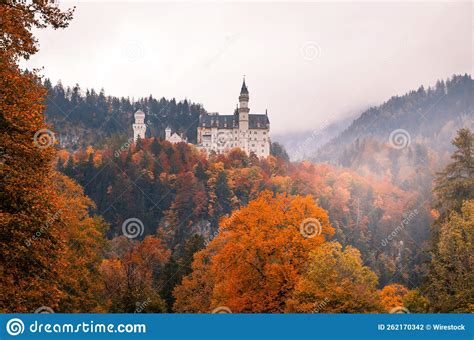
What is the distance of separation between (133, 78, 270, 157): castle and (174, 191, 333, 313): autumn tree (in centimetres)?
14903

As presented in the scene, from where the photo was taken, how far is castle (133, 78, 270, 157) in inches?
7259

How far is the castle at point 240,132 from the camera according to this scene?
184 metres

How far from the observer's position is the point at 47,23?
18859mm

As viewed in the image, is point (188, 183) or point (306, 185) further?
point (188, 183)

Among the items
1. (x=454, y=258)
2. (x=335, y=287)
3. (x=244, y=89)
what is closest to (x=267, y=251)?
(x=335, y=287)

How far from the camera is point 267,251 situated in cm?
3120

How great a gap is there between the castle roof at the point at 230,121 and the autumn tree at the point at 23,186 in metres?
168

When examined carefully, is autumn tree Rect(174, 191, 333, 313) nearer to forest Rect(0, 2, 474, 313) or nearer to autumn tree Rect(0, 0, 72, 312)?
forest Rect(0, 2, 474, 313)

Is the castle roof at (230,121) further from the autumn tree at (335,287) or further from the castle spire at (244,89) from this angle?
the autumn tree at (335,287)

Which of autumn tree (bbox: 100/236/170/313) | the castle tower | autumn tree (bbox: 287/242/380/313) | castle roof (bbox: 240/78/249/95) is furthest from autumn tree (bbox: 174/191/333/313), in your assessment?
castle roof (bbox: 240/78/249/95)

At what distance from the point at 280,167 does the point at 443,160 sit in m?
53.4

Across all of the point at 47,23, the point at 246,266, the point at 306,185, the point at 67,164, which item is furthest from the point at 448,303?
the point at 67,164
